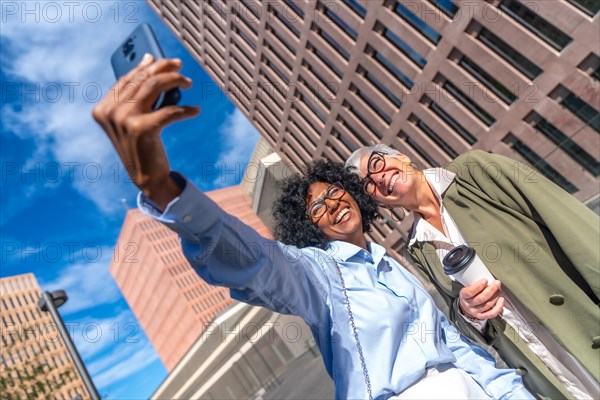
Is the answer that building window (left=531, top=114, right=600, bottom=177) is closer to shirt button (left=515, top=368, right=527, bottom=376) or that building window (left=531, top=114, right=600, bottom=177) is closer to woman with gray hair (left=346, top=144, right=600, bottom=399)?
woman with gray hair (left=346, top=144, right=600, bottom=399)

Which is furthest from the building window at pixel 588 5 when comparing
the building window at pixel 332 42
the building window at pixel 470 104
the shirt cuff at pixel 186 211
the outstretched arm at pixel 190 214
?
the shirt cuff at pixel 186 211

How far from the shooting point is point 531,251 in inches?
109

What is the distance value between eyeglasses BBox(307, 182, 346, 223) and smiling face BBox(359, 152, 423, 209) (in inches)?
17.6

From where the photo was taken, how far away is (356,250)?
8.27 feet

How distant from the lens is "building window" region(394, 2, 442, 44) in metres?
18.6

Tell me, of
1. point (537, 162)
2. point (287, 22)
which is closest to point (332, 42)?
point (287, 22)

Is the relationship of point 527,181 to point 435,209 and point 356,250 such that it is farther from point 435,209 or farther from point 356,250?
point 356,250

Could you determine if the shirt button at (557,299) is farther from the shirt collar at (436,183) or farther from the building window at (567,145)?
the building window at (567,145)

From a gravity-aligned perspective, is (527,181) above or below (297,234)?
below

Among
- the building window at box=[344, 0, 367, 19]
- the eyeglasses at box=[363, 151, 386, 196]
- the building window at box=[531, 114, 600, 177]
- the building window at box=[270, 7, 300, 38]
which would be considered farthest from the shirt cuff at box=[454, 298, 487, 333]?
the building window at box=[270, 7, 300, 38]

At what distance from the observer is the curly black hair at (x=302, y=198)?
10.4 ft

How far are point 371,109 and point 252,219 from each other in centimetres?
12085

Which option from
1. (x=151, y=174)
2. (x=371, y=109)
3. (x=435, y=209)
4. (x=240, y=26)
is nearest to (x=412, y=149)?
(x=371, y=109)

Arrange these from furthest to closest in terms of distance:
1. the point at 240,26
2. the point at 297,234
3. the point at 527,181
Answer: the point at 240,26, the point at 297,234, the point at 527,181
